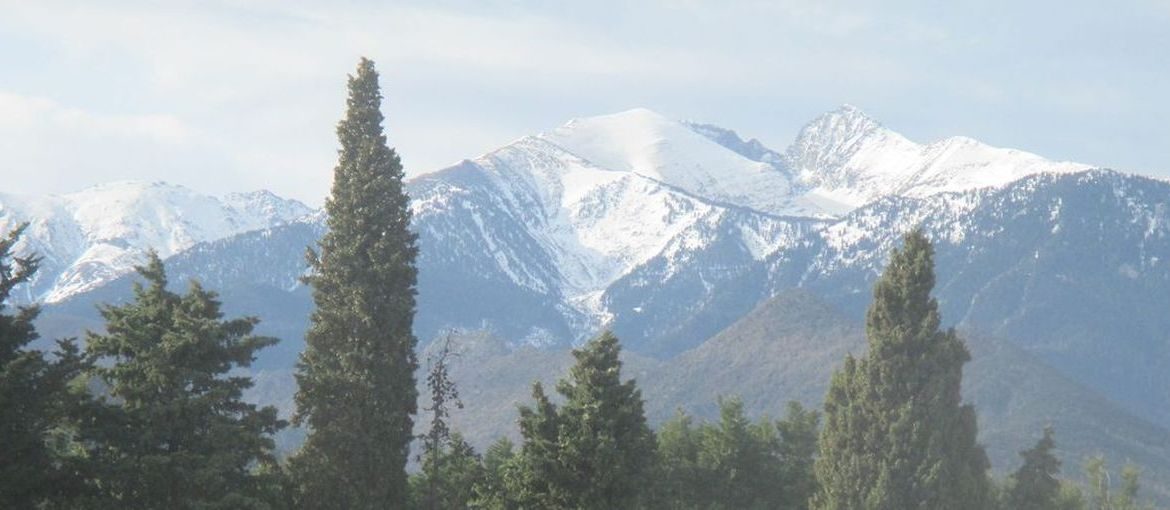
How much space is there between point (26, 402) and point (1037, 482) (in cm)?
7069

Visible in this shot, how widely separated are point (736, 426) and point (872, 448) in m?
15.7

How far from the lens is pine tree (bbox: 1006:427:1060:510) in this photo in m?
94.0

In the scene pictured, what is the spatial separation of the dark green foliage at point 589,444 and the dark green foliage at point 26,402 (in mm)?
20127

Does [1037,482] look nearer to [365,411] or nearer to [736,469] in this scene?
[736,469]

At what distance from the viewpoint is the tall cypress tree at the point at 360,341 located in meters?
56.4

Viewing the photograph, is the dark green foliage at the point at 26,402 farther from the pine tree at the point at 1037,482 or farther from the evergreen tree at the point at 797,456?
the pine tree at the point at 1037,482

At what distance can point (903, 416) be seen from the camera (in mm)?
77188

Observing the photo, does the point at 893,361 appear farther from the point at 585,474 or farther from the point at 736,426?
the point at 585,474

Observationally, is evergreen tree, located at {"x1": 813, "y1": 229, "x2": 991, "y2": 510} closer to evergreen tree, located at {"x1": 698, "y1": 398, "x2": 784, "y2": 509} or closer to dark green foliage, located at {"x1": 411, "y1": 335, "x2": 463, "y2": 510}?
evergreen tree, located at {"x1": 698, "y1": 398, "x2": 784, "y2": 509}

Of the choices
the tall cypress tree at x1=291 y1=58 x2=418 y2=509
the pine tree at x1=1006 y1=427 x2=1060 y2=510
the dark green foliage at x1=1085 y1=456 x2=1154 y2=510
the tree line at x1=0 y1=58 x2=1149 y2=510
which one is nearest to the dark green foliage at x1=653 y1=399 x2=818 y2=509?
the tree line at x1=0 y1=58 x2=1149 y2=510

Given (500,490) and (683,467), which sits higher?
(683,467)

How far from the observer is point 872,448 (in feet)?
259

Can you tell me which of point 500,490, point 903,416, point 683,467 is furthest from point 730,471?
point 500,490

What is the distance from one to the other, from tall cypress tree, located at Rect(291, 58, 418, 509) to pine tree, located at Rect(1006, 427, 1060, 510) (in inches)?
1998
